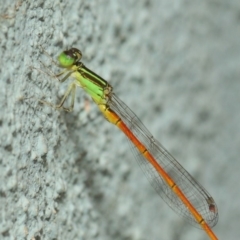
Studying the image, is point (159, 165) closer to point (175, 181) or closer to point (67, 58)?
point (175, 181)

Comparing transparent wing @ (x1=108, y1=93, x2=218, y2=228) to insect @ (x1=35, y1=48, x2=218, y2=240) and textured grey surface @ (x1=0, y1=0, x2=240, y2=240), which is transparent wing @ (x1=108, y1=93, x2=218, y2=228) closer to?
insect @ (x1=35, y1=48, x2=218, y2=240)

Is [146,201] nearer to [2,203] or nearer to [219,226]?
[219,226]

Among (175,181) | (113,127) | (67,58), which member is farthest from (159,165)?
(67,58)

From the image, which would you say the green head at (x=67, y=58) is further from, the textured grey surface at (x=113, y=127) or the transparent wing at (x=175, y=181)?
the transparent wing at (x=175, y=181)

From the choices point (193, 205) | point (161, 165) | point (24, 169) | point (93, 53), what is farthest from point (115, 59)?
point (24, 169)

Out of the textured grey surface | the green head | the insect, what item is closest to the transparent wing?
the insect

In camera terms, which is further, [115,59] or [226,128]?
[226,128]
